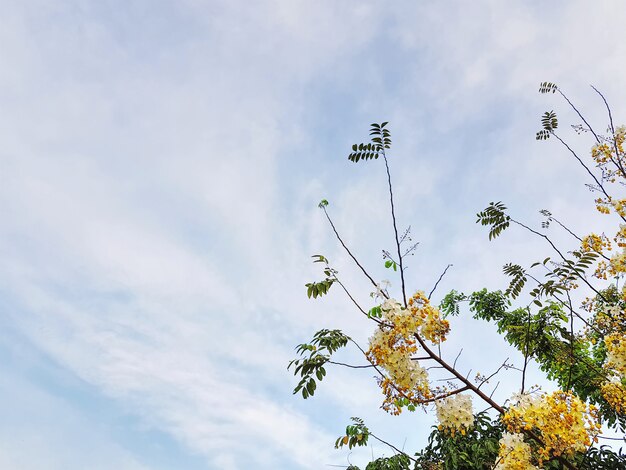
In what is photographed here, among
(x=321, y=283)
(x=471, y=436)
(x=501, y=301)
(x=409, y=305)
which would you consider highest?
(x=501, y=301)

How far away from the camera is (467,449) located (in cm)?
851

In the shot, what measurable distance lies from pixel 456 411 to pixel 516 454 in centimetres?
51

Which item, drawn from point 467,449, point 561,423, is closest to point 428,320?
point 561,423

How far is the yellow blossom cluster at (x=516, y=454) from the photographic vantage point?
11.4 ft

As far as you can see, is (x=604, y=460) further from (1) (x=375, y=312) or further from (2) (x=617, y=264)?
(1) (x=375, y=312)

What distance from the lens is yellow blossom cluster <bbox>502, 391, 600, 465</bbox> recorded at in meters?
3.31

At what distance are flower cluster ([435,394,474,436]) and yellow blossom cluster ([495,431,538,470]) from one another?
0.33 meters

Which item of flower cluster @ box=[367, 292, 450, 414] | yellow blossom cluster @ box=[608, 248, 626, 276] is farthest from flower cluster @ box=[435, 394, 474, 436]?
yellow blossom cluster @ box=[608, 248, 626, 276]

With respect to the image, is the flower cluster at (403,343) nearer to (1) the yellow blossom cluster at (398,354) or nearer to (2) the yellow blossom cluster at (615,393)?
(1) the yellow blossom cluster at (398,354)

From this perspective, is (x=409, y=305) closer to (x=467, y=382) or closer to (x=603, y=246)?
(x=467, y=382)

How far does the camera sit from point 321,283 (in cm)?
421

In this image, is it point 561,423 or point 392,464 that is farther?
point 392,464

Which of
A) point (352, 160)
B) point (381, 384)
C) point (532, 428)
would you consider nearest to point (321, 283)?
point (381, 384)

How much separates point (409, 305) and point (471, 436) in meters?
6.43
